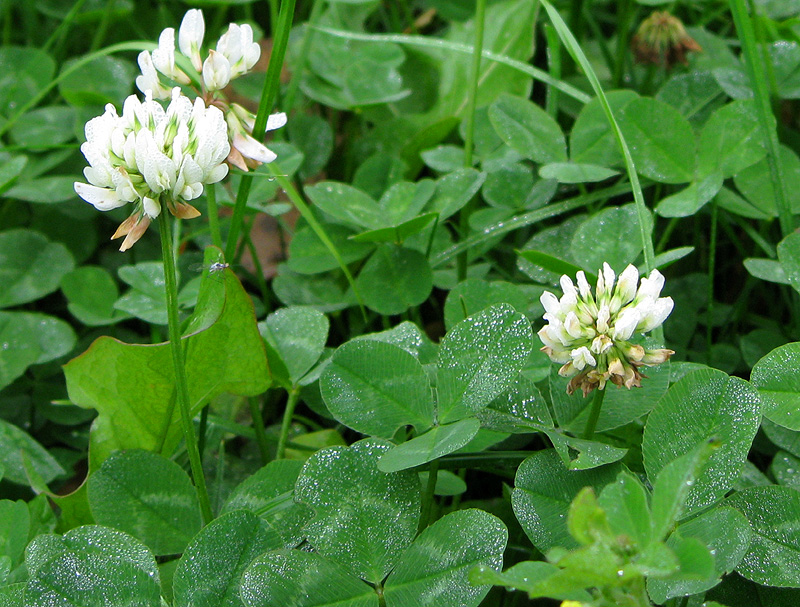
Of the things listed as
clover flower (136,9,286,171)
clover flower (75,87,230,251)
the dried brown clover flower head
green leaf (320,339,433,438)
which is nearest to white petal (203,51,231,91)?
clover flower (136,9,286,171)

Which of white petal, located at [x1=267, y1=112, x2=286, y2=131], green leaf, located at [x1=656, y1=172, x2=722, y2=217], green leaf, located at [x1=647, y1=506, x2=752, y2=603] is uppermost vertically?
white petal, located at [x1=267, y1=112, x2=286, y2=131]

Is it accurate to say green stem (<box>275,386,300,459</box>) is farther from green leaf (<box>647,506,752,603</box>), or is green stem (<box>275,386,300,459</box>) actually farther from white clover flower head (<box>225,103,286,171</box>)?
green leaf (<box>647,506,752,603</box>)

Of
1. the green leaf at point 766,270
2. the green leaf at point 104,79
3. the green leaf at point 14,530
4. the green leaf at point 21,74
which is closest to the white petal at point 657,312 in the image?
the green leaf at point 766,270

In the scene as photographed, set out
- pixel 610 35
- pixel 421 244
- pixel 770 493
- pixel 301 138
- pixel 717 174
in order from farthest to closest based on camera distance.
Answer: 1. pixel 610 35
2. pixel 301 138
3. pixel 421 244
4. pixel 717 174
5. pixel 770 493

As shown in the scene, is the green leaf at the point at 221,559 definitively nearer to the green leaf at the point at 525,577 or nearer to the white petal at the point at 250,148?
the green leaf at the point at 525,577

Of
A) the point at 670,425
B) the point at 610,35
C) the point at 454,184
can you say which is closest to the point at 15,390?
the point at 454,184

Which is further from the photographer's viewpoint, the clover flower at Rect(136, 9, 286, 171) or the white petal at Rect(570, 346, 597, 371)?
the clover flower at Rect(136, 9, 286, 171)

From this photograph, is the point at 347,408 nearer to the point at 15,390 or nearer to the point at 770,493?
the point at 770,493
